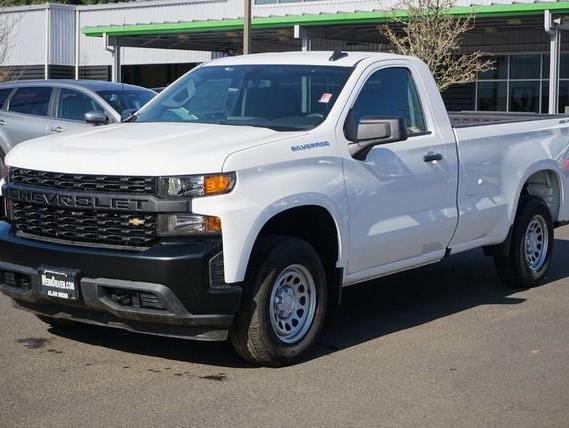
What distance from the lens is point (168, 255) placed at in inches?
222

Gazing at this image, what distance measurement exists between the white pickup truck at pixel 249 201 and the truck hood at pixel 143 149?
0.01m

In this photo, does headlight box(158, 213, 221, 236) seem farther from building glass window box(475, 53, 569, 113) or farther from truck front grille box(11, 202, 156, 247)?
building glass window box(475, 53, 569, 113)

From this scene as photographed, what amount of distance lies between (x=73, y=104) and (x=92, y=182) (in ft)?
25.2

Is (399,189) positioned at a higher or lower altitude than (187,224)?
higher

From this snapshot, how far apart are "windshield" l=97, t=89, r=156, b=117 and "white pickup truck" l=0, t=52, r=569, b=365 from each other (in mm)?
5537

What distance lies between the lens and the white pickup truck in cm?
573

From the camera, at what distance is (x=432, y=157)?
7.36 m

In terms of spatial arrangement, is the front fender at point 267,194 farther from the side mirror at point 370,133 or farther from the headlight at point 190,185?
the side mirror at point 370,133

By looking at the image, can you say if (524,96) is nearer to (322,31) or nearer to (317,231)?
(322,31)

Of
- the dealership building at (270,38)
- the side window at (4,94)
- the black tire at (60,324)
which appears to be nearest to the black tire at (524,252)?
the black tire at (60,324)

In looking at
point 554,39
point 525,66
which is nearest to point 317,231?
point 554,39

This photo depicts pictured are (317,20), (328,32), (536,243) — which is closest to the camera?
(536,243)

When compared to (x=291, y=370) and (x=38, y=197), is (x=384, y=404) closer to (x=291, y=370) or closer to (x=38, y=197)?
(x=291, y=370)

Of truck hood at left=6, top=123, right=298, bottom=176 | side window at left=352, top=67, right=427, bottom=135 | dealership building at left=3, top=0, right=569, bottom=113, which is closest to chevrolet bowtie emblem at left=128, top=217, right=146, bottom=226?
truck hood at left=6, top=123, right=298, bottom=176
